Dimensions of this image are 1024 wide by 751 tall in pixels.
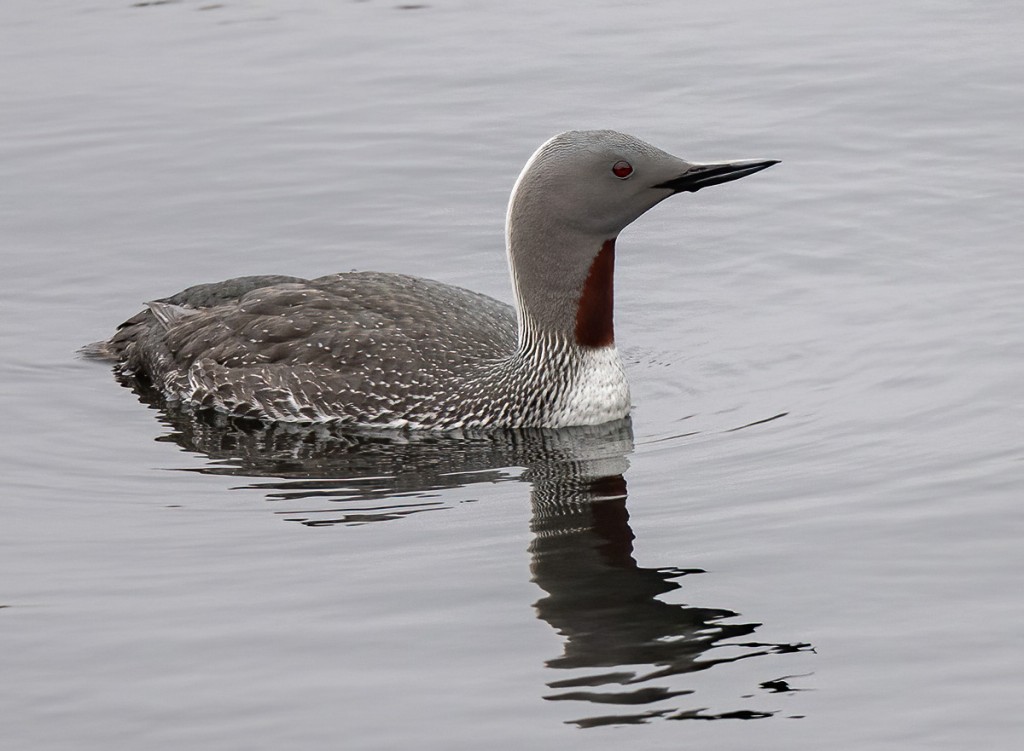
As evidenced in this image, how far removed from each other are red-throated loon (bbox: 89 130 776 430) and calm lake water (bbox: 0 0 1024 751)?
245 mm

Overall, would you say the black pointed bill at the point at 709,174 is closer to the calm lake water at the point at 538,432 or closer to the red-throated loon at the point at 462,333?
the red-throated loon at the point at 462,333

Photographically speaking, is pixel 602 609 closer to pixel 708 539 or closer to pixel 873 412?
pixel 708 539

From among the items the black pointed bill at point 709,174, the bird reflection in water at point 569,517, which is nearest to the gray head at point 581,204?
the black pointed bill at point 709,174

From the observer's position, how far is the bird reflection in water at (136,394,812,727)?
595cm

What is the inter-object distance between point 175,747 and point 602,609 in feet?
5.21

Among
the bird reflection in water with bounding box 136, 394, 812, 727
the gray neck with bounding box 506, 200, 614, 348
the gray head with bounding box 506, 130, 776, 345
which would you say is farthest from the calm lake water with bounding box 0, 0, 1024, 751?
the gray head with bounding box 506, 130, 776, 345

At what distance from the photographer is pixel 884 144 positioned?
40.9 ft

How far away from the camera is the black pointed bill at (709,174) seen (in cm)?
833

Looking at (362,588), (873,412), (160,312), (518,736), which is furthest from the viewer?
(160,312)

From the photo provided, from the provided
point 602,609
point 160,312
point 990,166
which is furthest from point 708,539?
point 990,166

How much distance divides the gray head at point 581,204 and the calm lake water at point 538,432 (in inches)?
27.1

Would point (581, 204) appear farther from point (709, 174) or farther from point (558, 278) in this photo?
point (709, 174)

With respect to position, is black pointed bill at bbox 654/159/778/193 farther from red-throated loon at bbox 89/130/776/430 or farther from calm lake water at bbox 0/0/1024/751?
calm lake water at bbox 0/0/1024/751

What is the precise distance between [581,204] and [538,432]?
1.08m
